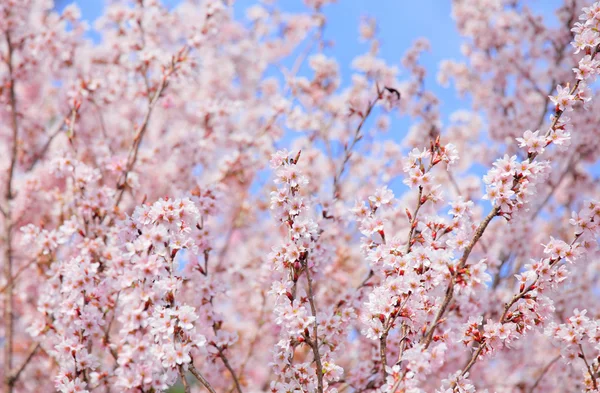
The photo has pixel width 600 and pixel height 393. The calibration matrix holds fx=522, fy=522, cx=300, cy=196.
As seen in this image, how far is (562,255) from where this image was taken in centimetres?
335

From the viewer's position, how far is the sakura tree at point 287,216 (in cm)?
330

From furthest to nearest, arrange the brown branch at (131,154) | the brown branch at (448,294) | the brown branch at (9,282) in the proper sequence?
the brown branch at (9,282) < the brown branch at (131,154) < the brown branch at (448,294)

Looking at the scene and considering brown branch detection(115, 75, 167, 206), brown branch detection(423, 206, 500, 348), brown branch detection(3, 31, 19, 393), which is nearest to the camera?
brown branch detection(423, 206, 500, 348)

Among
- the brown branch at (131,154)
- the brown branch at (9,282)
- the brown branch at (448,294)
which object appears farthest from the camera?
the brown branch at (9,282)

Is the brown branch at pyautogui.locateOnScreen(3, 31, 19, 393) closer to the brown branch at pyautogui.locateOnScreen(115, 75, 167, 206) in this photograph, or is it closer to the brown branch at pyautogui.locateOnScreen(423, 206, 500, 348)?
the brown branch at pyautogui.locateOnScreen(115, 75, 167, 206)

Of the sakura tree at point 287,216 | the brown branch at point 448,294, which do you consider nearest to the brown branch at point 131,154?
the sakura tree at point 287,216

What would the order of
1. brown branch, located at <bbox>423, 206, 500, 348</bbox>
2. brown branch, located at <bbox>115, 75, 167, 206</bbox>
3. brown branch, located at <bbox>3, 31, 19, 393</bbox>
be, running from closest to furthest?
brown branch, located at <bbox>423, 206, 500, 348</bbox> < brown branch, located at <bbox>115, 75, 167, 206</bbox> < brown branch, located at <bbox>3, 31, 19, 393</bbox>

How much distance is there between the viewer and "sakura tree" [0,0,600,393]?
330cm

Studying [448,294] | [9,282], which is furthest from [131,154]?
[448,294]

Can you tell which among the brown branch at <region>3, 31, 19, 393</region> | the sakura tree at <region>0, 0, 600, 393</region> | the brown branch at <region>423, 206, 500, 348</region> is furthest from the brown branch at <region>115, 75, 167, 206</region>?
the brown branch at <region>423, 206, 500, 348</region>

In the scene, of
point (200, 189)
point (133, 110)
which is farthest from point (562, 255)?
point (133, 110)

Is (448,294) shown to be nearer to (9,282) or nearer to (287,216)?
(287,216)

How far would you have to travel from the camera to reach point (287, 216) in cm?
353

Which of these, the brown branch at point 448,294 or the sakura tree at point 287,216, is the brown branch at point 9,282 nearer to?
the sakura tree at point 287,216
